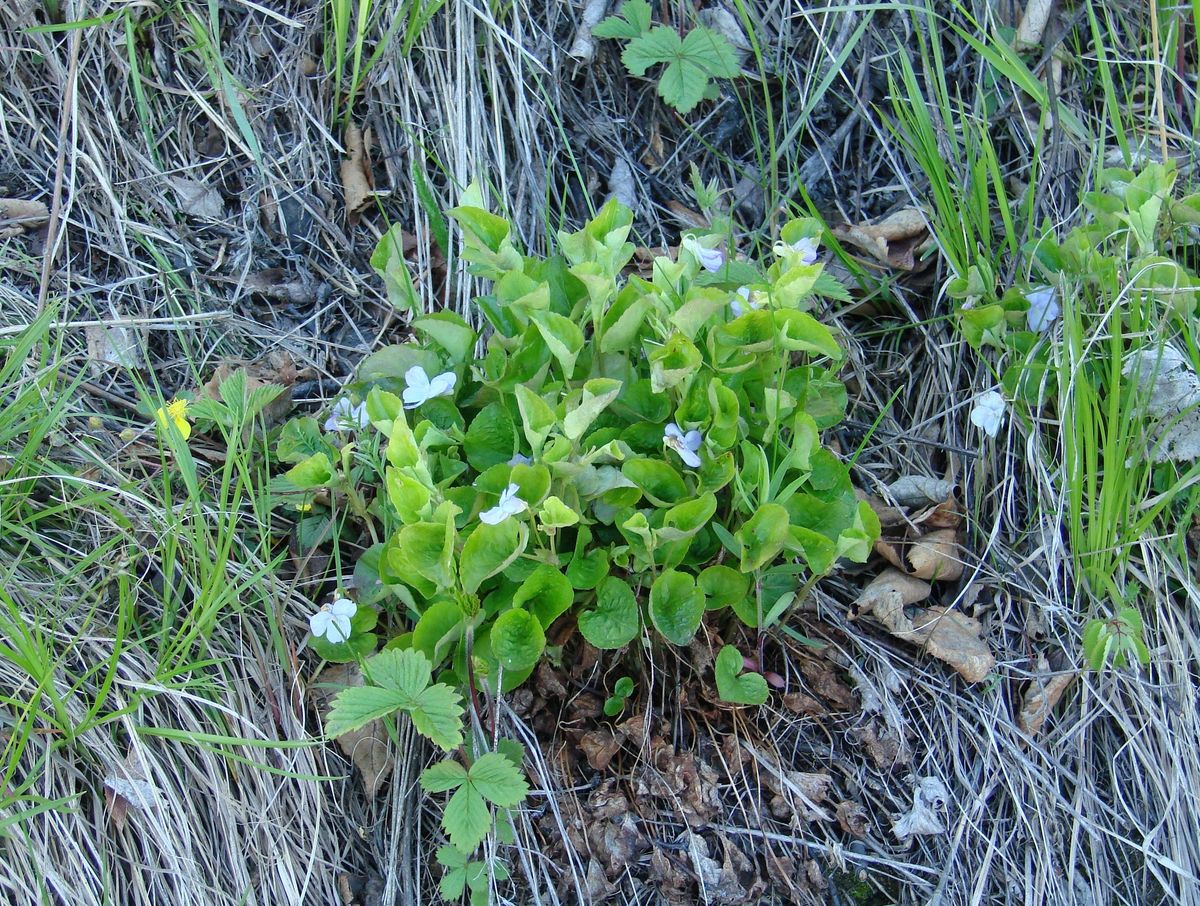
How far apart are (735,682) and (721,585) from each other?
0.14 meters

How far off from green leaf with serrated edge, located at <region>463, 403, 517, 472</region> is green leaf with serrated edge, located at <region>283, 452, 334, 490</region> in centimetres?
21

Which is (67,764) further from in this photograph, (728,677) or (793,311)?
(793,311)

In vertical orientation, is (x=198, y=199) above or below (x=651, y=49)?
below

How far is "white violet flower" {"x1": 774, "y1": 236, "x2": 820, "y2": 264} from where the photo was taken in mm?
1583

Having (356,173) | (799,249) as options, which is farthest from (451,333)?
(356,173)

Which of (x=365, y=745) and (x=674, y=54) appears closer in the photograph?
(x=365, y=745)

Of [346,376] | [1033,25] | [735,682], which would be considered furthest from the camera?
[1033,25]

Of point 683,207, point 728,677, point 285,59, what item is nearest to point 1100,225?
point 683,207

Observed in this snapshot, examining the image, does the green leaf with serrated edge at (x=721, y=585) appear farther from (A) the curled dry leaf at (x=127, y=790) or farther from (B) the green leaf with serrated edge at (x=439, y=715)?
(A) the curled dry leaf at (x=127, y=790)

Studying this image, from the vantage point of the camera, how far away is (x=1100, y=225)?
1.87 m

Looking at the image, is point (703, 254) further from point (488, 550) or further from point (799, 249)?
point (488, 550)

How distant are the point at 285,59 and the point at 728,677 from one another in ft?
5.46

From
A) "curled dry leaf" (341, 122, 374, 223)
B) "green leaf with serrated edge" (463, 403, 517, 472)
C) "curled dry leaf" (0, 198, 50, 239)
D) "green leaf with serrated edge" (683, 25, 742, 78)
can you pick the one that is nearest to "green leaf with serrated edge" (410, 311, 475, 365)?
"green leaf with serrated edge" (463, 403, 517, 472)

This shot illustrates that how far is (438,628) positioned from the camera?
4.97 feet
